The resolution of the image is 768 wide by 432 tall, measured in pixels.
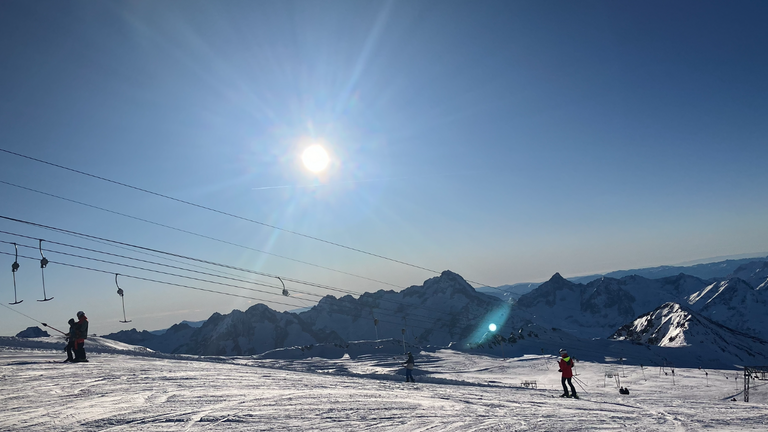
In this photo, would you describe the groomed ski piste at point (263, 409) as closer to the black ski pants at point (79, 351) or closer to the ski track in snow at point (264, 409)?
the ski track in snow at point (264, 409)

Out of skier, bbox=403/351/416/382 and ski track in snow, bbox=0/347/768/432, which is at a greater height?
ski track in snow, bbox=0/347/768/432

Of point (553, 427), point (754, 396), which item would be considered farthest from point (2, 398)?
point (754, 396)

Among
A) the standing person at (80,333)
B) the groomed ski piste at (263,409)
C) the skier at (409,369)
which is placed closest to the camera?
the groomed ski piste at (263,409)

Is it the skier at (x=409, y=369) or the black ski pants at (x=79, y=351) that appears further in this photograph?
the skier at (x=409, y=369)

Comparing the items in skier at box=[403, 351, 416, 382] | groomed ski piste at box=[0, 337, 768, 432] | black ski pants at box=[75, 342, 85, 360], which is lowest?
skier at box=[403, 351, 416, 382]

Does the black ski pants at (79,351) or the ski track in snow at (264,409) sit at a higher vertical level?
the black ski pants at (79,351)

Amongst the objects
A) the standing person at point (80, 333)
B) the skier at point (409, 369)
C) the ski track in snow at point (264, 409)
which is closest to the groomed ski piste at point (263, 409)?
the ski track in snow at point (264, 409)

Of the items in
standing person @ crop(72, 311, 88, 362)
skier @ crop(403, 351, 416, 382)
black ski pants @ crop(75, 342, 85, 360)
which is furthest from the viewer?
skier @ crop(403, 351, 416, 382)

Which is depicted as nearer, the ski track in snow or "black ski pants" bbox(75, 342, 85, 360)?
the ski track in snow

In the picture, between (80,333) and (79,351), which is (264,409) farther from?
(79,351)

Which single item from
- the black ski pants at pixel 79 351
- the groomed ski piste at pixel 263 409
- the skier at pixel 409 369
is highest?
the black ski pants at pixel 79 351

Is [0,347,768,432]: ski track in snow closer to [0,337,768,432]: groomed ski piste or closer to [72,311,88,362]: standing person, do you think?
[0,337,768,432]: groomed ski piste

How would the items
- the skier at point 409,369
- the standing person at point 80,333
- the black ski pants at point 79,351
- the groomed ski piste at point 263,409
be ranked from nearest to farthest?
the groomed ski piste at point 263,409 < the standing person at point 80,333 < the black ski pants at point 79,351 < the skier at point 409,369

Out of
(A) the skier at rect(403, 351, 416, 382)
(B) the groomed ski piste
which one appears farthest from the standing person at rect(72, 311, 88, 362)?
(A) the skier at rect(403, 351, 416, 382)
